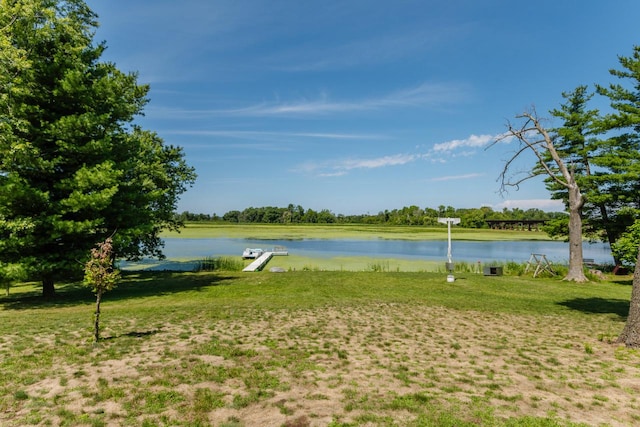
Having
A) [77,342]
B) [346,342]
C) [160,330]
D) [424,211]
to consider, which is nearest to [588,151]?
[346,342]

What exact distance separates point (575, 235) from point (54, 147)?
27073 millimetres

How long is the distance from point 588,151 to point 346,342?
86.9 ft

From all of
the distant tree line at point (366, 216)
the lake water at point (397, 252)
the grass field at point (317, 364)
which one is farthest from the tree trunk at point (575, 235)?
the distant tree line at point (366, 216)

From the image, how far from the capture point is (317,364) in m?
6.82

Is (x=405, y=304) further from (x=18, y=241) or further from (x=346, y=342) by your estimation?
(x=18, y=241)

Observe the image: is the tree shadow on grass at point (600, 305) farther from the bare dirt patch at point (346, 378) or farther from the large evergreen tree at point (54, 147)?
the large evergreen tree at point (54, 147)

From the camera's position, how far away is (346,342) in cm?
840

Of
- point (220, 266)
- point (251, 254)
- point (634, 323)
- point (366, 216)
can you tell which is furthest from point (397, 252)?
point (366, 216)

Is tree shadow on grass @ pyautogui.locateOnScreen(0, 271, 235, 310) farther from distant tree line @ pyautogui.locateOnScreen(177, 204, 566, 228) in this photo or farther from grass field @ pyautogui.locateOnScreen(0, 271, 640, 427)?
distant tree line @ pyautogui.locateOnScreen(177, 204, 566, 228)

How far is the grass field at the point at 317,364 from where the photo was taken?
4898 mm

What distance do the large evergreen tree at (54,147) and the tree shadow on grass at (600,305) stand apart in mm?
18619

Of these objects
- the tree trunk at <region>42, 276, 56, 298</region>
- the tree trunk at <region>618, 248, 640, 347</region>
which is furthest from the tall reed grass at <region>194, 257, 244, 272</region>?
the tree trunk at <region>618, 248, 640, 347</region>

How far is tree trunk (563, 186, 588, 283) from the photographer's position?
65.2 feet

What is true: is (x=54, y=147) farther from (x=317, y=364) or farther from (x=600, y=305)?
(x=600, y=305)
